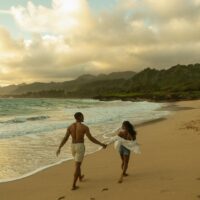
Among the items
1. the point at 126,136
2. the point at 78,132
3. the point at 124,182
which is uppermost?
the point at 78,132

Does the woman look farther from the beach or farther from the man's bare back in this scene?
the man's bare back

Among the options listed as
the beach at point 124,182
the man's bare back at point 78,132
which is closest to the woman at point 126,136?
the beach at point 124,182

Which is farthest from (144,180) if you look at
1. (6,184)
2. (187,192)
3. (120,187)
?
(6,184)

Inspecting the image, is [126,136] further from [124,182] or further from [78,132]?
[78,132]

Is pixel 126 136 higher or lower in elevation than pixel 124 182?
higher

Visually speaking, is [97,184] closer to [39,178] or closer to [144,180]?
[144,180]

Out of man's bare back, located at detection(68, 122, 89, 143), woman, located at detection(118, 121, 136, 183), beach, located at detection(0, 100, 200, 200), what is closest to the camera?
beach, located at detection(0, 100, 200, 200)

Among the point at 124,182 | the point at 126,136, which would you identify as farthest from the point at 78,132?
the point at 124,182

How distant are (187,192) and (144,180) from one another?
1.50 meters

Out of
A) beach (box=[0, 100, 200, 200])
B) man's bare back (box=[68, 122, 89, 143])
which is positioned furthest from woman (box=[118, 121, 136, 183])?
man's bare back (box=[68, 122, 89, 143])

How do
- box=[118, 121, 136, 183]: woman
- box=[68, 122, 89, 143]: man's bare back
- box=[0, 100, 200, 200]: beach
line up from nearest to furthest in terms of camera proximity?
box=[0, 100, 200, 200]: beach → box=[68, 122, 89, 143]: man's bare back → box=[118, 121, 136, 183]: woman

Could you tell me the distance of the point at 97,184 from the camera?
8492mm

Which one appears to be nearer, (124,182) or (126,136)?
(124,182)

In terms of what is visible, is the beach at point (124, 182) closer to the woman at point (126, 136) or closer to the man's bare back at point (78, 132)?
the woman at point (126, 136)
